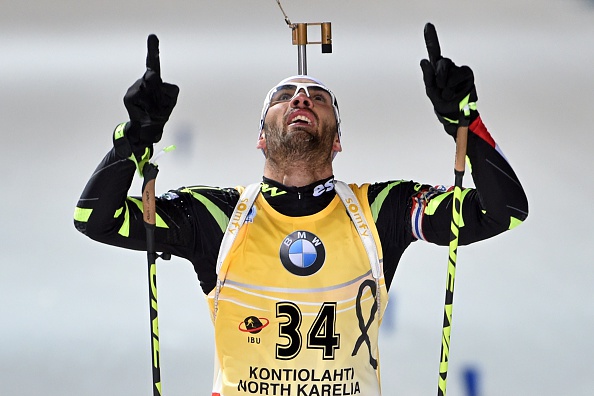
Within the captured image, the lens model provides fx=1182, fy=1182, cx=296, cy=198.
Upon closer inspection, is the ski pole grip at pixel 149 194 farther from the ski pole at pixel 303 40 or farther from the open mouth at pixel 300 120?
the ski pole at pixel 303 40

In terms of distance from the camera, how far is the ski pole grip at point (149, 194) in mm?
3227

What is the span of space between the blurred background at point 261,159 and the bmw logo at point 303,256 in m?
1.05

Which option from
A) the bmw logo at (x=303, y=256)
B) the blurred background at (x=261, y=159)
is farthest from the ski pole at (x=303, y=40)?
the blurred background at (x=261, y=159)

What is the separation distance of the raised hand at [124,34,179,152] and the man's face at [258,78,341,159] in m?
0.46

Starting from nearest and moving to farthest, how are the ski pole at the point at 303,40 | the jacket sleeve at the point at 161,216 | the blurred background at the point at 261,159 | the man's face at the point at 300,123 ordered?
the jacket sleeve at the point at 161,216 → the man's face at the point at 300,123 → the ski pole at the point at 303,40 → the blurred background at the point at 261,159

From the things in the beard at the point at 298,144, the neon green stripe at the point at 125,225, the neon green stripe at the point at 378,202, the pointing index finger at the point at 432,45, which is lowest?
the neon green stripe at the point at 125,225

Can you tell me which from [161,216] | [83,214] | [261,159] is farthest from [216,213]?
[261,159]

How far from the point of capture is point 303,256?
3.40 meters

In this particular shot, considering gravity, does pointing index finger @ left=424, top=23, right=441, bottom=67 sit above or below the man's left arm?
above

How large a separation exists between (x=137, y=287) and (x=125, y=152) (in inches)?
66.0

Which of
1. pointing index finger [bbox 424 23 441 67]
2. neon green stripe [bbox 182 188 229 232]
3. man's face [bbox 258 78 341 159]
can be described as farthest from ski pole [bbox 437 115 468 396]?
neon green stripe [bbox 182 188 229 232]

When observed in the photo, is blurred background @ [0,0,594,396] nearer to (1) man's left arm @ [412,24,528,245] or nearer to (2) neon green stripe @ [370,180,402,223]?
(2) neon green stripe @ [370,180,402,223]

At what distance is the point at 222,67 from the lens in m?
5.18

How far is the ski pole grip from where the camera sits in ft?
10.6
